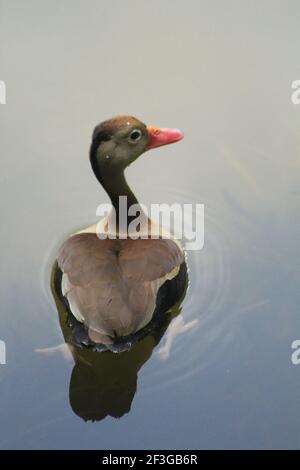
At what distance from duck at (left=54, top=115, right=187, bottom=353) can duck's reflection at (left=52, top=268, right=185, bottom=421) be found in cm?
8

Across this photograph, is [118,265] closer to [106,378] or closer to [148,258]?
[148,258]

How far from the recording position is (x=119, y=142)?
3586 mm

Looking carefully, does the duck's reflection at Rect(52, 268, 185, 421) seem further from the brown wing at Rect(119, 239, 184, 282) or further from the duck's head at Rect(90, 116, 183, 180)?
the duck's head at Rect(90, 116, 183, 180)

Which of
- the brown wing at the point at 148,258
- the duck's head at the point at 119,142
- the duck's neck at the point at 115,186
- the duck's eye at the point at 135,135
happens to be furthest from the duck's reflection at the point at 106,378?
the duck's eye at the point at 135,135

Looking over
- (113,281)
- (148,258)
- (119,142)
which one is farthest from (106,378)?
(119,142)

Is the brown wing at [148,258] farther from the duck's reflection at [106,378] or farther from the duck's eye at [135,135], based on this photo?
the duck's eye at [135,135]

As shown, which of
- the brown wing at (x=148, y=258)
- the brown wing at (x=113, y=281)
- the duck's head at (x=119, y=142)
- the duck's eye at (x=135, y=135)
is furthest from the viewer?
the duck's eye at (x=135, y=135)

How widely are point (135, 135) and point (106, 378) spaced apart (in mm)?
1205

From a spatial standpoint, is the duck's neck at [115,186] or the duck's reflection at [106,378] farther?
the duck's neck at [115,186]

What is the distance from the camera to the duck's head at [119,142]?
351 centimetres

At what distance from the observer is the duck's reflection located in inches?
125

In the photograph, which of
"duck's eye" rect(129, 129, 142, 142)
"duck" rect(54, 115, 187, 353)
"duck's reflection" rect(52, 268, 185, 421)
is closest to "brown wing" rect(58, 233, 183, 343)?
"duck" rect(54, 115, 187, 353)

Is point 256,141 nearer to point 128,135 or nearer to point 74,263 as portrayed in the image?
point 128,135

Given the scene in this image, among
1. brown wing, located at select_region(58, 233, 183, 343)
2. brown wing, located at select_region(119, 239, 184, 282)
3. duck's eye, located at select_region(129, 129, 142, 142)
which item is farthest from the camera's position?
duck's eye, located at select_region(129, 129, 142, 142)
